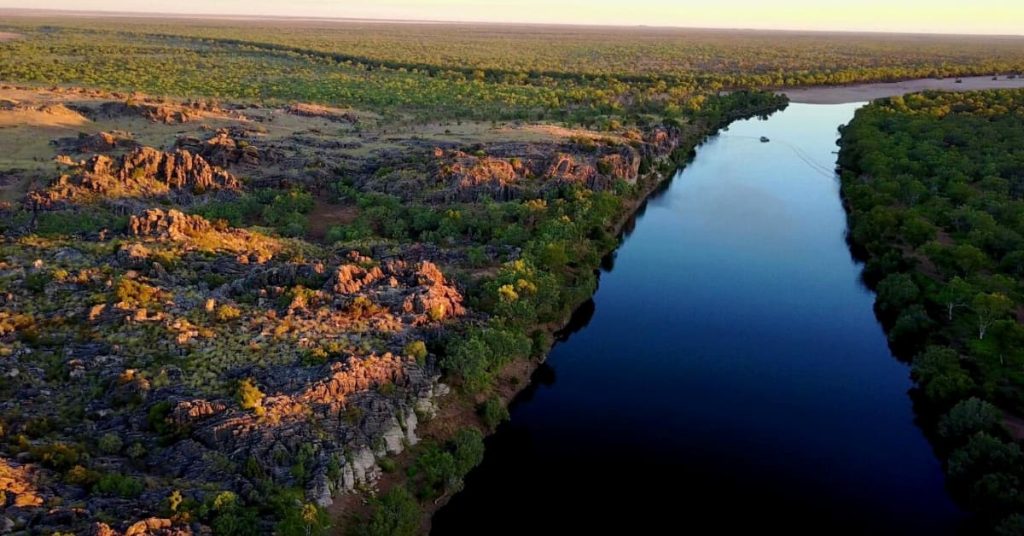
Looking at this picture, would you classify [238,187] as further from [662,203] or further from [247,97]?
[247,97]

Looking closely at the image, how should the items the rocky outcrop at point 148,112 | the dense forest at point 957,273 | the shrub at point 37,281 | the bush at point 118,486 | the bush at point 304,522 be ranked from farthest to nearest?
1. the rocky outcrop at point 148,112
2. the shrub at point 37,281
3. the dense forest at point 957,273
4. the bush at point 304,522
5. the bush at point 118,486

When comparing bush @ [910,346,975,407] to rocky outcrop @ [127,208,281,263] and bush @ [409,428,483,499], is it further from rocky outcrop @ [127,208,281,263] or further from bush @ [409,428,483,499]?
rocky outcrop @ [127,208,281,263]

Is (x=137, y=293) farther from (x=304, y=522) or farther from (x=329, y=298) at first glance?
(x=304, y=522)

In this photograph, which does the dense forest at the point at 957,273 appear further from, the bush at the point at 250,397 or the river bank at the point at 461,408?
the bush at the point at 250,397

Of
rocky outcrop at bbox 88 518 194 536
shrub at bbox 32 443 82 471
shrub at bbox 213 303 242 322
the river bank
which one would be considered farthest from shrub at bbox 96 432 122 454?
shrub at bbox 213 303 242 322

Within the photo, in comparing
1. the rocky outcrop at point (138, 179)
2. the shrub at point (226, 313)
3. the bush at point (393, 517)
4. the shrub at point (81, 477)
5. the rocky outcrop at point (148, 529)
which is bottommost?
the bush at point (393, 517)

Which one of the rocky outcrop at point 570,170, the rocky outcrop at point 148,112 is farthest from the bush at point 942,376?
the rocky outcrop at point 148,112

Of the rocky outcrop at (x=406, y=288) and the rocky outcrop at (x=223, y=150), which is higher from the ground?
the rocky outcrop at (x=223, y=150)

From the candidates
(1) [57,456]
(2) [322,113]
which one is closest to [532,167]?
(2) [322,113]
